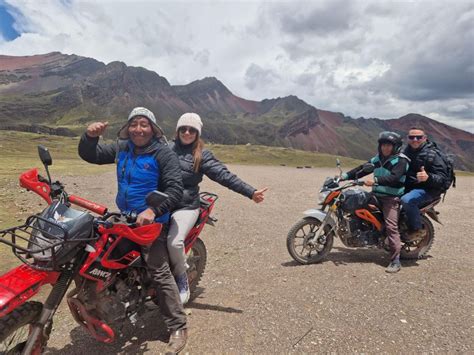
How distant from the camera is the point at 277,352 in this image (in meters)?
4.66

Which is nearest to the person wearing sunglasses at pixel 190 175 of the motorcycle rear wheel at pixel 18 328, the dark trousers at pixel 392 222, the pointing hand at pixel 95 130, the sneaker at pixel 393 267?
the pointing hand at pixel 95 130

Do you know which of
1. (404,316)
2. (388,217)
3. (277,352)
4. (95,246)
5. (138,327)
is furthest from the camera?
(388,217)

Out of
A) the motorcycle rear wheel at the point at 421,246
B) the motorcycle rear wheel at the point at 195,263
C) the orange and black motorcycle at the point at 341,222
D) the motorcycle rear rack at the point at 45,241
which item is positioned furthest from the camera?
the motorcycle rear wheel at the point at 421,246

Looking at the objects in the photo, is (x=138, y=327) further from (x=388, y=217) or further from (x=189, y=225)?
(x=388, y=217)

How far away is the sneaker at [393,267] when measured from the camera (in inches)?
295

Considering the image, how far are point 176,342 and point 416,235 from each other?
6.56 m

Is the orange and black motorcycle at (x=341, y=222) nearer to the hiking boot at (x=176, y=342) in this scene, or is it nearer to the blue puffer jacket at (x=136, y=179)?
the hiking boot at (x=176, y=342)

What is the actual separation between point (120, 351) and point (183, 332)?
0.91 metres

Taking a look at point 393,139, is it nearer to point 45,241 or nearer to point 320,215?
point 320,215

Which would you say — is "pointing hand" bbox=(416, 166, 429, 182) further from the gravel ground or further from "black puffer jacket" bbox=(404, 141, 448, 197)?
the gravel ground

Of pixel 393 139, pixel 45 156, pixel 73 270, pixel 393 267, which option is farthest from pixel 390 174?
pixel 45 156

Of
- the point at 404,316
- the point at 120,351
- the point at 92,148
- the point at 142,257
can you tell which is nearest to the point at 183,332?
the point at 120,351

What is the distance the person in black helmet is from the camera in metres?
7.44

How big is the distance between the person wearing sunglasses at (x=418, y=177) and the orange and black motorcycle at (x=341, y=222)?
1.01ft
